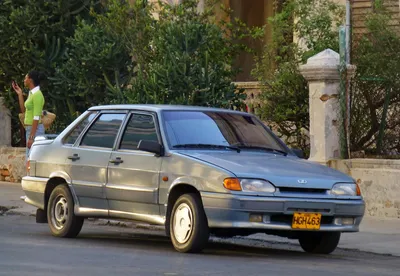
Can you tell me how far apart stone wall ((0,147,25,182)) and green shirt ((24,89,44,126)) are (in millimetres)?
4643

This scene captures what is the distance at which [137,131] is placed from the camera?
13.5m

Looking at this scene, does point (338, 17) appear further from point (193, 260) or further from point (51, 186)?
point (193, 260)

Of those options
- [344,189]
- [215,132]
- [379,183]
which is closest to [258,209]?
[344,189]

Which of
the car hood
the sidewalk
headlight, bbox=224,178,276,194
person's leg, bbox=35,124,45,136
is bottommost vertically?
the sidewalk

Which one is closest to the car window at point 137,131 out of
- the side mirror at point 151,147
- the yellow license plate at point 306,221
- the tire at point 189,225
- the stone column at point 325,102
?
the side mirror at point 151,147

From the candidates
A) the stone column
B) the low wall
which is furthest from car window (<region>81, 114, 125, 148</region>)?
the stone column

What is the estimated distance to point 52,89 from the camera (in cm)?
2395

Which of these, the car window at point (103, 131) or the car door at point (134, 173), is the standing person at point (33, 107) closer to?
the car window at point (103, 131)

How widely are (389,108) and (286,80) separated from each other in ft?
5.89

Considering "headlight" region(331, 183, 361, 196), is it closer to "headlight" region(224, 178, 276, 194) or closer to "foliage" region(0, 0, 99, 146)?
"headlight" region(224, 178, 276, 194)

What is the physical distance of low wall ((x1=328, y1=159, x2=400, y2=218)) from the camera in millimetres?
16734

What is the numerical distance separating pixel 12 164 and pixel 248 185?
39.6 feet

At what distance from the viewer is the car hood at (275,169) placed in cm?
1209

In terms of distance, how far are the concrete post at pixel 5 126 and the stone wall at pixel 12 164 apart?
37cm
